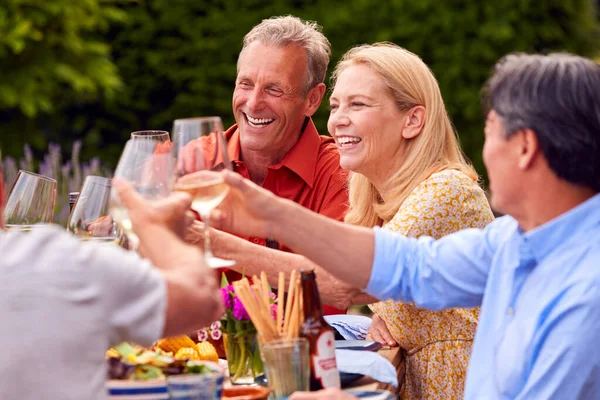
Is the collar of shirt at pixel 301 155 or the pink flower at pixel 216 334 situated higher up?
the collar of shirt at pixel 301 155

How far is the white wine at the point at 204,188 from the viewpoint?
220cm

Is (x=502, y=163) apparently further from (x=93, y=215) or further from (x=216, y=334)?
(x=93, y=215)

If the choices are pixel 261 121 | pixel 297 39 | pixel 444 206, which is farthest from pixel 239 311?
pixel 297 39

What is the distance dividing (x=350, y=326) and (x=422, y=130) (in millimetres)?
798

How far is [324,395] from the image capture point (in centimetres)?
224

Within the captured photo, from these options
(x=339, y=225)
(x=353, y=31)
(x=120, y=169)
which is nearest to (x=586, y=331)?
(x=339, y=225)

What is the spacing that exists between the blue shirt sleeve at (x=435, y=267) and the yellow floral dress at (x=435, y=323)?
563mm

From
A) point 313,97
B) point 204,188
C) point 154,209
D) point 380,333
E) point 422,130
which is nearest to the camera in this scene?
point 154,209

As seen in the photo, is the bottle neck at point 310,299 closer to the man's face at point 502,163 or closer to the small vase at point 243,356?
the small vase at point 243,356

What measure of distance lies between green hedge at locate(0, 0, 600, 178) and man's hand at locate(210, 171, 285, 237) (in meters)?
5.19

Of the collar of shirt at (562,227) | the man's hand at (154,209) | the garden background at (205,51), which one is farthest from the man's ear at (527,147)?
the garden background at (205,51)

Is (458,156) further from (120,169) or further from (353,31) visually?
(353,31)

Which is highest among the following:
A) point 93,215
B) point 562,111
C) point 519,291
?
point 562,111

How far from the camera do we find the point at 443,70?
7.90 m
